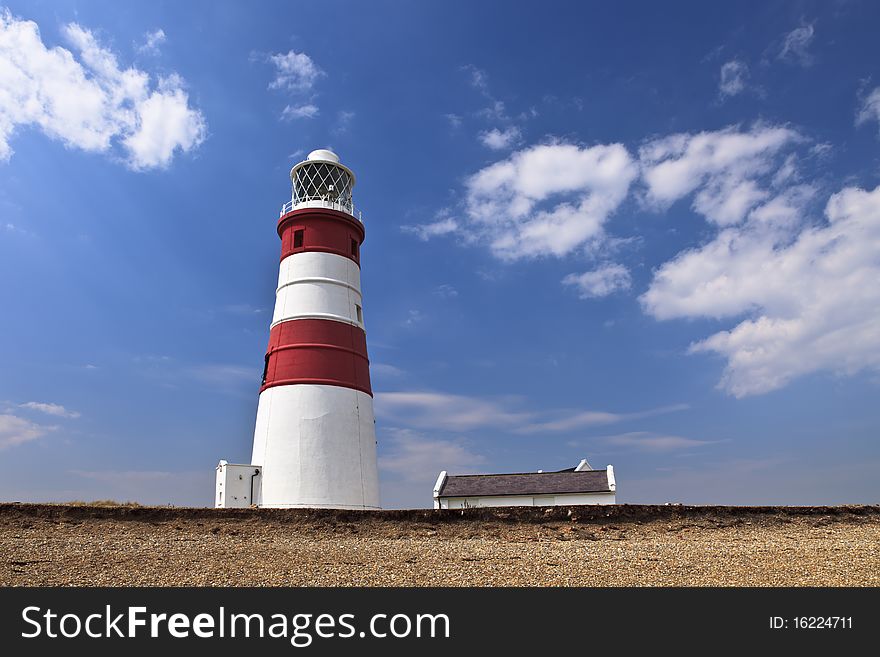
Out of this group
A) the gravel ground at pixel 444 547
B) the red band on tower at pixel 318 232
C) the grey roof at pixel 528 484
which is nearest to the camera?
the gravel ground at pixel 444 547

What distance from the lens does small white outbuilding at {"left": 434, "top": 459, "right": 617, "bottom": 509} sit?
82.9 ft

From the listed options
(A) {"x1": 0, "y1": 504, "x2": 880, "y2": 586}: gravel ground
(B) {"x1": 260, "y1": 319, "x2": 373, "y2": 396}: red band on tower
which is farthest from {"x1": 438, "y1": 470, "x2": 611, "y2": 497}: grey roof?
(A) {"x1": 0, "y1": 504, "x2": 880, "y2": 586}: gravel ground

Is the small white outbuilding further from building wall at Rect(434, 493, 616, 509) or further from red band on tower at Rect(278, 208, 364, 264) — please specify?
red band on tower at Rect(278, 208, 364, 264)

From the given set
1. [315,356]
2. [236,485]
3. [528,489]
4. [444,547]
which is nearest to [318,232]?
[315,356]

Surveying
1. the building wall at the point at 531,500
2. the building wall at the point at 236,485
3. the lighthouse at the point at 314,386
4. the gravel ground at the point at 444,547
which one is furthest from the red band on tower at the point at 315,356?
the gravel ground at the point at 444,547

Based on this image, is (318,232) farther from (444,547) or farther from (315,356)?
(444,547)

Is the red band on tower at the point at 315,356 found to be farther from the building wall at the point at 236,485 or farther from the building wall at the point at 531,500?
the building wall at the point at 531,500

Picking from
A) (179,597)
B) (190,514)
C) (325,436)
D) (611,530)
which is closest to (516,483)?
(325,436)

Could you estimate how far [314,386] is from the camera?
2297cm

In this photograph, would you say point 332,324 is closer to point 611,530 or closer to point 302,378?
point 302,378

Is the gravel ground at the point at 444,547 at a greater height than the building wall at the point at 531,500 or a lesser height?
lesser

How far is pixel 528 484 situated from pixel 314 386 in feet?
33.6

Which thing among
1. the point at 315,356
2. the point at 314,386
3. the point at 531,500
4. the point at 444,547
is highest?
the point at 315,356

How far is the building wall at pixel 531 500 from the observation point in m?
25.0
